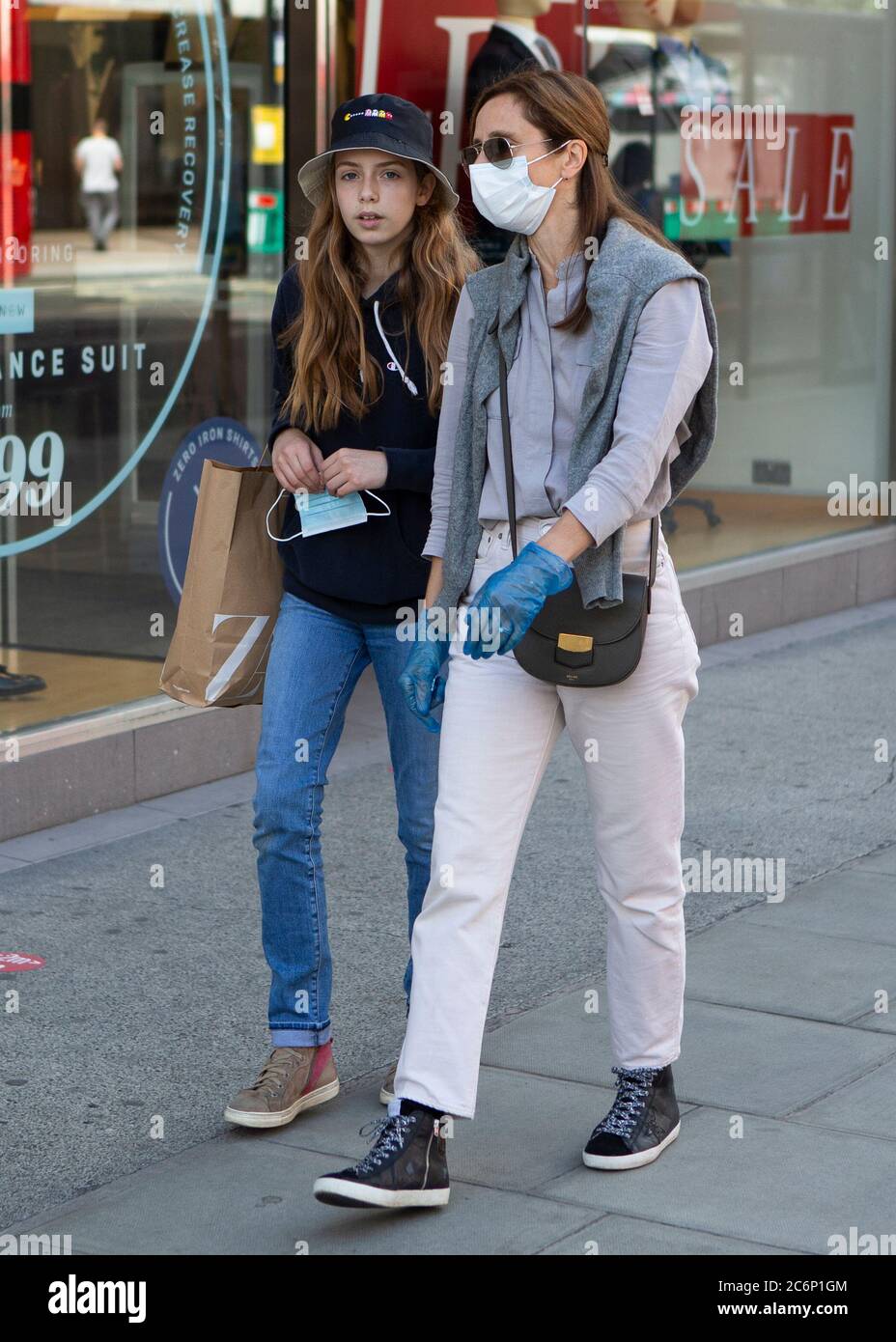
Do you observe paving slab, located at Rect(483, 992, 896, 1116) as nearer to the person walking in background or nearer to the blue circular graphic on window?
the blue circular graphic on window

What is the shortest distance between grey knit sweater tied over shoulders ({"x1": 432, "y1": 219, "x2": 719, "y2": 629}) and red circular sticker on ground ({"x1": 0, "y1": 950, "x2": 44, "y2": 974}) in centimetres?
172

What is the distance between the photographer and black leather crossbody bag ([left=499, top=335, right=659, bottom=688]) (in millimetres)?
3691

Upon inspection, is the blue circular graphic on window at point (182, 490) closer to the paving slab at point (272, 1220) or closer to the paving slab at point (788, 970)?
the paving slab at point (788, 970)

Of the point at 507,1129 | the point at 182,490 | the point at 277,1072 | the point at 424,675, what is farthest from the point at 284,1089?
the point at 182,490

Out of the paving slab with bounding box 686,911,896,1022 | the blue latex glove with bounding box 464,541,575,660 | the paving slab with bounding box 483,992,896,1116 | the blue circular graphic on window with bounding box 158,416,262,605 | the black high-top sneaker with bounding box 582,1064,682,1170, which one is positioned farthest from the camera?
the blue circular graphic on window with bounding box 158,416,262,605

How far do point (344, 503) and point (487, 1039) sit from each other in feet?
4.16

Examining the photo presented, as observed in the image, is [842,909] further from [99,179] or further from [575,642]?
[99,179]

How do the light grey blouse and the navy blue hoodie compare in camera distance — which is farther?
the navy blue hoodie

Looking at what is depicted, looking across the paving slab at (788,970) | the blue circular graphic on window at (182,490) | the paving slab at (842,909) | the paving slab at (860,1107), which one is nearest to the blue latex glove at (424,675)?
the paving slab at (860,1107)

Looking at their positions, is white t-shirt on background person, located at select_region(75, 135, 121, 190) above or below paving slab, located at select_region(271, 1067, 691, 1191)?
above

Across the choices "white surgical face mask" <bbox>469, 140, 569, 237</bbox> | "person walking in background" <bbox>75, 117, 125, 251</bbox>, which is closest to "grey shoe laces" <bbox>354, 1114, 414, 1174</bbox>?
"white surgical face mask" <bbox>469, 140, 569, 237</bbox>

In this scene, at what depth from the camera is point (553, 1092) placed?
4.30 m

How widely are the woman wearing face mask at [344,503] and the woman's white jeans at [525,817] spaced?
0.33 metres

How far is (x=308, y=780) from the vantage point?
4.05 m
